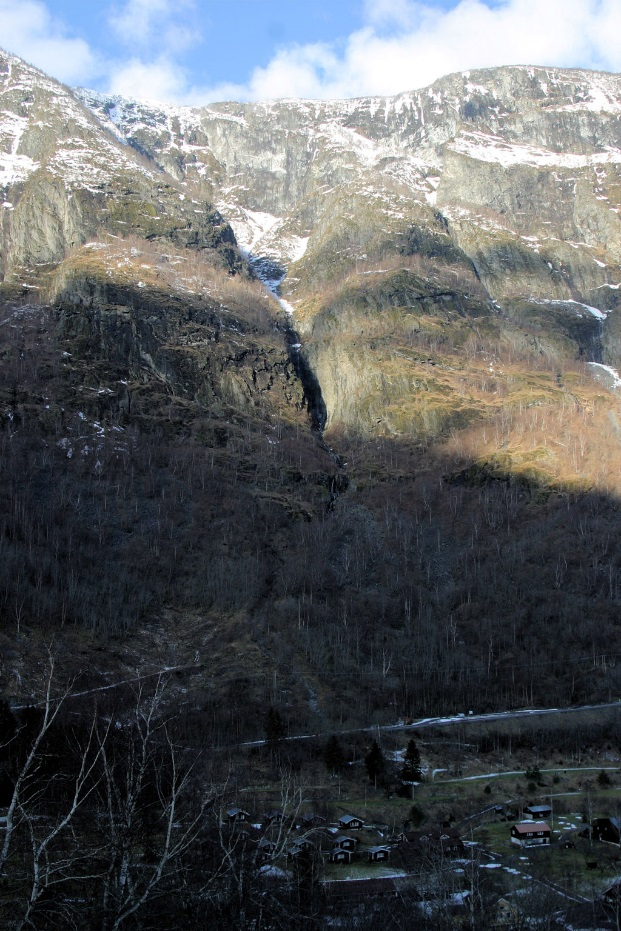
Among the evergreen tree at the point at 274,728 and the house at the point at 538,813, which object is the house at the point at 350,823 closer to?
the house at the point at 538,813

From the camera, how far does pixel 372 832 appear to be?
244 ft

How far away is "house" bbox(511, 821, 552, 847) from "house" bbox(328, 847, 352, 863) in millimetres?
15383

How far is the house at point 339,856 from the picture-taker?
6469 cm

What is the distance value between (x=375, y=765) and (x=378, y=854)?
85.9 ft

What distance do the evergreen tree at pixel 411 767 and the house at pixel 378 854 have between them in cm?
2537

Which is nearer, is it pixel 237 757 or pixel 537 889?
pixel 537 889

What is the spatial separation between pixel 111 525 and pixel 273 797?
304 ft

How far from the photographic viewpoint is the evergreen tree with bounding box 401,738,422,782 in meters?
91.4

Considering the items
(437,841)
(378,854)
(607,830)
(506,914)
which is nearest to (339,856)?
(378,854)

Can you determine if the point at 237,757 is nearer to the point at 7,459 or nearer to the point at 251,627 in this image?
the point at 251,627

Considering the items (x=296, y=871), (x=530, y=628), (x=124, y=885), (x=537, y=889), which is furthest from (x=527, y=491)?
(x=124, y=885)

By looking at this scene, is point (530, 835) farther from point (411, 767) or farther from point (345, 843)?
point (411, 767)

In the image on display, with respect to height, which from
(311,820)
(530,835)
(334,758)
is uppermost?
(311,820)

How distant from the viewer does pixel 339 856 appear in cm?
6481
